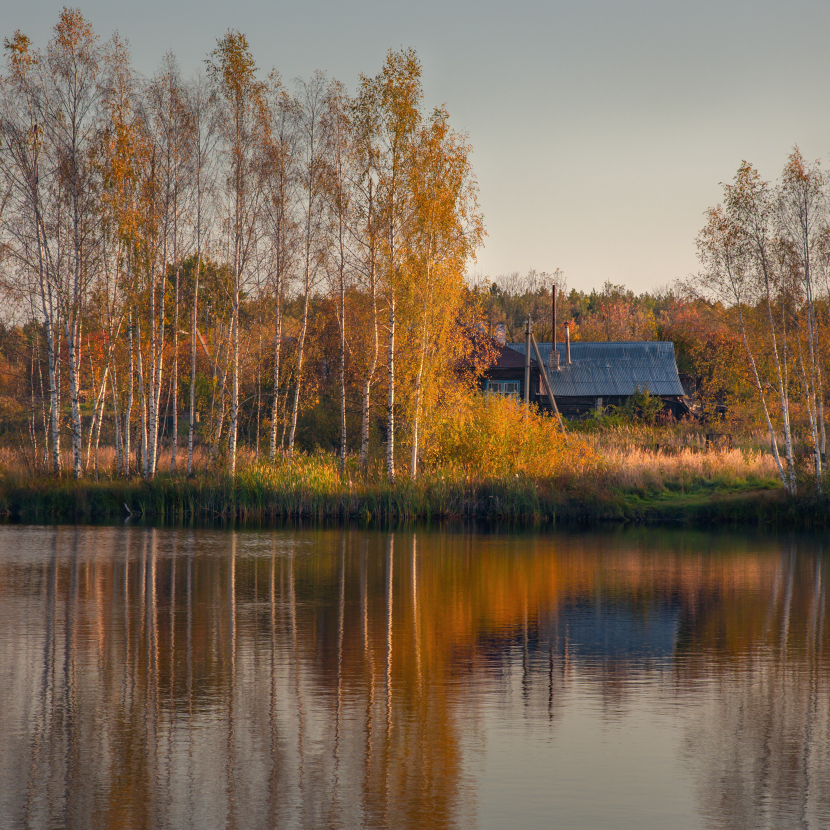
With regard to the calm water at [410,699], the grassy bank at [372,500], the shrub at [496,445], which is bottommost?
the calm water at [410,699]

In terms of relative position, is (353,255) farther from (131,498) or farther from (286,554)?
(286,554)

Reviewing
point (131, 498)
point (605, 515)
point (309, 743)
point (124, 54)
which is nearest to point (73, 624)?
point (309, 743)

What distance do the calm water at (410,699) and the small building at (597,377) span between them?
3790 cm

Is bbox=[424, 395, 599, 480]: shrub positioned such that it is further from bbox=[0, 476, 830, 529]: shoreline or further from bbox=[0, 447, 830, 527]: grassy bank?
bbox=[0, 476, 830, 529]: shoreline

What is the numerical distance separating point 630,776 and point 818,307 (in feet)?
88.1

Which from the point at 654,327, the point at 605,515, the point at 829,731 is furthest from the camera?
the point at 654,327

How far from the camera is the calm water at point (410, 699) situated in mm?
6539

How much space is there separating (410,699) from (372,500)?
67.5 ft

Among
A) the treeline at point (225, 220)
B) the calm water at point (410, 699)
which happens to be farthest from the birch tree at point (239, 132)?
the calm water at point (410, 699)

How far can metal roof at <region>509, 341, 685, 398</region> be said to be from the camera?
55.7m

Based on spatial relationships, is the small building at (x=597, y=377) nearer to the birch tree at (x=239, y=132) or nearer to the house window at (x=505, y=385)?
the house window at (x=505, y=385)

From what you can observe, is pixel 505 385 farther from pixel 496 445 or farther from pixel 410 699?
pixel 410 699

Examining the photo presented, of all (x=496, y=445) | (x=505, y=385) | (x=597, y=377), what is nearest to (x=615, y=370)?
(x=597, y=377)

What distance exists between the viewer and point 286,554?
20.0m
